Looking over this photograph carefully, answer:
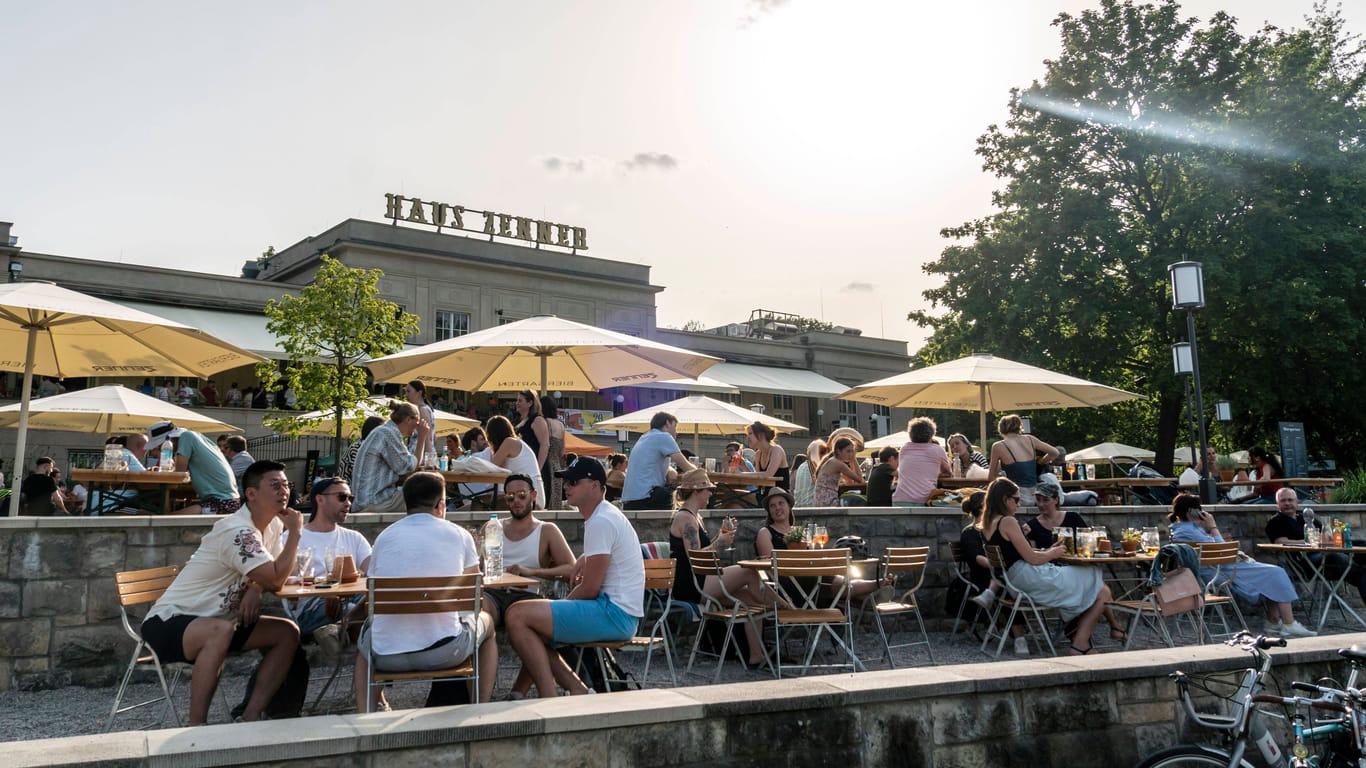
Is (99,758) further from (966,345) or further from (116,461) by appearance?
(966,345)

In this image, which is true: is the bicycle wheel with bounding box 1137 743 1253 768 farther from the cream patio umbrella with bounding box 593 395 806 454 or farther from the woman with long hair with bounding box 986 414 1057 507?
the cream patio umbrella with bounding box 593 395 806 454

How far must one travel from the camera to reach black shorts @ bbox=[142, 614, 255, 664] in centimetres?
472

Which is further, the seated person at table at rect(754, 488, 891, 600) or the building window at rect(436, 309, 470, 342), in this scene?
the building window at rect(436, 309, 470, 342)

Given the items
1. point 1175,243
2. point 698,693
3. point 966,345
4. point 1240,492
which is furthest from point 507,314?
point 698,693

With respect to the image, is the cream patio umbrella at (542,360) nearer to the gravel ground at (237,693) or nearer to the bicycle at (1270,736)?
the gravel ground at (237,693)

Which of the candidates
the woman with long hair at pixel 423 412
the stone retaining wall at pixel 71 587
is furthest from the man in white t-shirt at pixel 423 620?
the woman with long hair at pixel 423 412

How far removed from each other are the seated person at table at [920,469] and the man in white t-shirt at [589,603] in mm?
5398

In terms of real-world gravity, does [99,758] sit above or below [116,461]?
below

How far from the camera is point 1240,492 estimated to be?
48.1 feet

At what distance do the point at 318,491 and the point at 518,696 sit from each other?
1846 mm

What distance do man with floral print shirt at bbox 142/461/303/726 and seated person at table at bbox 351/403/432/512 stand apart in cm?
250

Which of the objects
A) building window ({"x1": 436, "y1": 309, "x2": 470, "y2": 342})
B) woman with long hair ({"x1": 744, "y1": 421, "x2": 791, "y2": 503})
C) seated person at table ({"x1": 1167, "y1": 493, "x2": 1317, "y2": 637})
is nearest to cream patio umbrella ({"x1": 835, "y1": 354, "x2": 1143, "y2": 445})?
woman with long hair ({"x1": 744, "y1": 421, "x2": 791, "y2": 503})

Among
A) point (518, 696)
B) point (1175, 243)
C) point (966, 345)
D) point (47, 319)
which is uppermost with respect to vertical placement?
point (1175, 243)

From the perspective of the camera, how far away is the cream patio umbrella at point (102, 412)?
469 inches
